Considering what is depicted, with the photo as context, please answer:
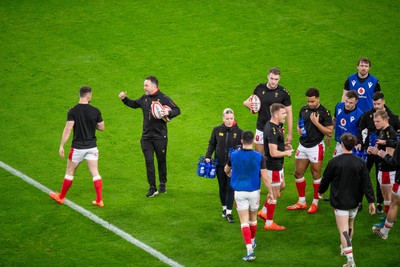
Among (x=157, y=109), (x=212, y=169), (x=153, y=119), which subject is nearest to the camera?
(x=212, y=169)

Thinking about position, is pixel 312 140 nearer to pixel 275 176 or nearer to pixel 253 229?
pixel 275 176

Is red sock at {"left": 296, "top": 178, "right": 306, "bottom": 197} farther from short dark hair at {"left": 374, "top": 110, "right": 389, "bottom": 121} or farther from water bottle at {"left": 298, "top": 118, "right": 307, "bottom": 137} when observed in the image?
short dark hair at {"left": 374, "top": 110, "right": 389, "bottom": 121}

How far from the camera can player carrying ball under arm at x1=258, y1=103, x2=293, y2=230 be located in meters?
11.7

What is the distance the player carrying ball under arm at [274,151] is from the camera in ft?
38.2

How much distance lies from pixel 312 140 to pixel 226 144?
61.7 inches

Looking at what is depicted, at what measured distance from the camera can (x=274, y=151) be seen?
459 inches

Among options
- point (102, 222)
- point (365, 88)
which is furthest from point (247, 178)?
point (365, 88)

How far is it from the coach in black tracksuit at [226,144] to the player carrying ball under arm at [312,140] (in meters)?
1.21

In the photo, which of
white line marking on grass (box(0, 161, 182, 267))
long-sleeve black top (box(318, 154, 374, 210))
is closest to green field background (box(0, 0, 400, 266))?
white line marking on grass (box(0, 161, 182, 267))

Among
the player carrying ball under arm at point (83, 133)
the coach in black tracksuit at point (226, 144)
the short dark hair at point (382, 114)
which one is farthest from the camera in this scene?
the player carrying ball under arm at point (83, 133)

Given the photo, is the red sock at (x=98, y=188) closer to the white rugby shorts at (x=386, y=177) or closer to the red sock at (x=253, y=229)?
the red sock at (x=253, y=229)

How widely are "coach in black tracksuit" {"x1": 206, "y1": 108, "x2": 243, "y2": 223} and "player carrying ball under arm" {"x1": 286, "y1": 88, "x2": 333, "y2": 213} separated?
1.21 m

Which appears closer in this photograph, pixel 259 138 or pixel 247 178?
pixel 247 178

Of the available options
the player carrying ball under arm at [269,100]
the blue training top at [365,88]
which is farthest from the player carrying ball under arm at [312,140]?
the blue training top at [365,88]
